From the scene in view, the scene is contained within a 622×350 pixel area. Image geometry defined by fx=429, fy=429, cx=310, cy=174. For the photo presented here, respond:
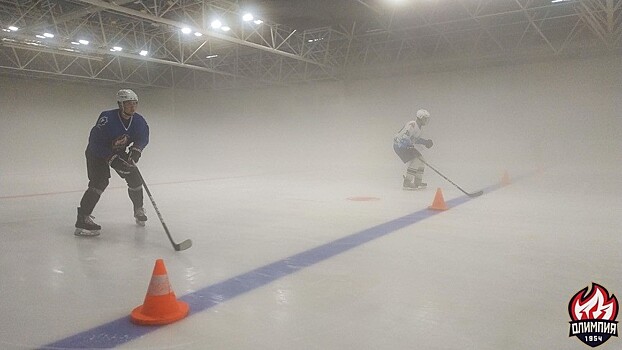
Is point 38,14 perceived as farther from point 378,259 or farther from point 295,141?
point 378,259

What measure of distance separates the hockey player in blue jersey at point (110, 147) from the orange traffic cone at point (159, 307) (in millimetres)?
2247

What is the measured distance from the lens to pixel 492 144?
41.4ft

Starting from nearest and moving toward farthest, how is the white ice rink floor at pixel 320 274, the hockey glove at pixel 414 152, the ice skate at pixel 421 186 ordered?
1. the white ice rink floor at pixel 320 274
2. the hockey glove at pixel 414 152
3. the ice skate at pixel 421 186

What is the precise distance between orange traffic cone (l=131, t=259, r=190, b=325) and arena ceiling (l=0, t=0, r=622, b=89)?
6989 mm

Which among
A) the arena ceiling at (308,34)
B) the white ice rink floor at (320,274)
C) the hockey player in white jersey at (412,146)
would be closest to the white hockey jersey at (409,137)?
the hockey player in white jersey at (412,146)

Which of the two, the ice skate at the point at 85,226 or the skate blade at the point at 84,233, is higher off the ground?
the ice skate at the point at 85,226

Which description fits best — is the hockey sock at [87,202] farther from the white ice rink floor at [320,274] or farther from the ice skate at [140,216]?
the ice skate at [140,216]

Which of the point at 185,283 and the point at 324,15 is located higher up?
the point at 324,15

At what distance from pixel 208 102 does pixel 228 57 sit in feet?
11.3

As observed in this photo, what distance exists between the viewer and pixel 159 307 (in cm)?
194

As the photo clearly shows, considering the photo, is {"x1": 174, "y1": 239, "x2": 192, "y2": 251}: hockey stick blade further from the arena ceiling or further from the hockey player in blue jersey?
the arena ceiling

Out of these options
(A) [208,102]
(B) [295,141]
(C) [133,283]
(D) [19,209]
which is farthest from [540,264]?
(A) [208,102]

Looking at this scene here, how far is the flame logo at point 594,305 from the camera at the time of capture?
193 cm

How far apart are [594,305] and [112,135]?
383cm
